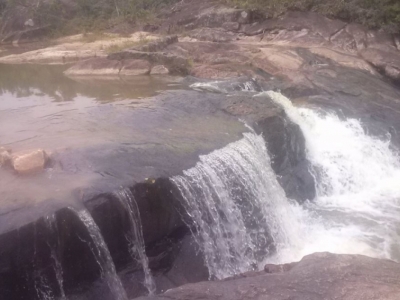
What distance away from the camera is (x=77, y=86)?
13.7 metres

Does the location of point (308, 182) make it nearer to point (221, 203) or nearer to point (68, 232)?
point (221, 203)

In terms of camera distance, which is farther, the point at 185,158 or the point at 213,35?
the point at 213,35

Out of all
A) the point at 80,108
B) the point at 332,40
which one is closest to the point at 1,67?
the point at 80,108

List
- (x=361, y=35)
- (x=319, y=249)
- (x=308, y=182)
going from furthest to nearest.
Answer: (x=361, y=35) → (x=308, y=182) → (x=319, y=249)

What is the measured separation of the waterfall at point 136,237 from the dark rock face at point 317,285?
1324 millimetres

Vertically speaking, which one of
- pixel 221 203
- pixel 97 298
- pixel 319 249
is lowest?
pixel 319 249

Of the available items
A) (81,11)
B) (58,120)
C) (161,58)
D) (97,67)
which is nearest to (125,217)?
(58,120)

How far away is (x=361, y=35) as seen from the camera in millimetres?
18812

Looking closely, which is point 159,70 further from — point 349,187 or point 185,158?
point 185,158

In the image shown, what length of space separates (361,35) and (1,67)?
49.2ft

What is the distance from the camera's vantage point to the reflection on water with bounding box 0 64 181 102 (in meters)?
12.1

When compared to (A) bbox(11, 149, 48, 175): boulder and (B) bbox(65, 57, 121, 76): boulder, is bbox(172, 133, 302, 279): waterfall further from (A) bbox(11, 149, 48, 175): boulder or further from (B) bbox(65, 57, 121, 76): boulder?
(B) bbox(65, 57, 121, 76): boulder

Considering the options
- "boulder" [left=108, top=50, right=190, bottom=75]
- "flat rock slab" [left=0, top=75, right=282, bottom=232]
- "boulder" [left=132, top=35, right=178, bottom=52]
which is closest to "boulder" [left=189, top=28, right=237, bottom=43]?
"boulder" [left=132, top=35, right=178, bottom=52]

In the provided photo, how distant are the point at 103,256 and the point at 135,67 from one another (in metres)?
10.4
